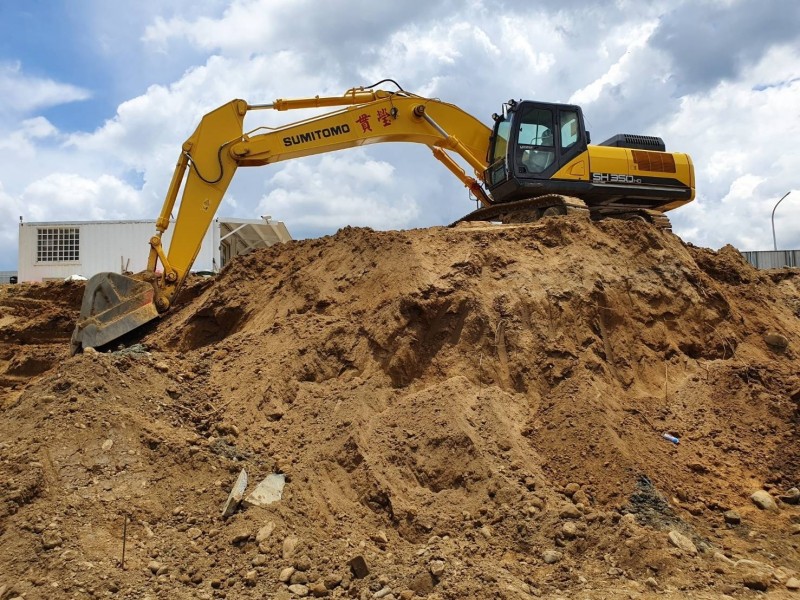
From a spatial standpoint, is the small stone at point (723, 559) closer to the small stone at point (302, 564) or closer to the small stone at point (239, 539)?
the small stone at point (302, 564)

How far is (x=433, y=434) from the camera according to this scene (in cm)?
618

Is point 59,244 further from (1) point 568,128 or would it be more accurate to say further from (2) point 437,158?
(1) point 568,128

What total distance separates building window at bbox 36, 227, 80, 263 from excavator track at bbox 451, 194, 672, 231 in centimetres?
1580

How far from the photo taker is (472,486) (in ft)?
18.8

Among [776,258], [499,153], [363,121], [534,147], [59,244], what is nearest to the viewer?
[363,121]

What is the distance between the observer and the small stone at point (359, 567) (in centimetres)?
479

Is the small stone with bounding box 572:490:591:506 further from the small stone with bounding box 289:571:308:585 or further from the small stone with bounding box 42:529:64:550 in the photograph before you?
the small stone with bounding box 42:529:64:550

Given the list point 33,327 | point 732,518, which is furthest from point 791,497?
point 33,327

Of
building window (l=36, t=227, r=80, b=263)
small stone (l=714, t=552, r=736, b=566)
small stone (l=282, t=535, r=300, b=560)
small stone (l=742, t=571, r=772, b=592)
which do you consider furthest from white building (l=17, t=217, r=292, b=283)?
small stone (l=742, t=571, r=772, b=592)

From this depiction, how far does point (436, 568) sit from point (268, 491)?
1647mm

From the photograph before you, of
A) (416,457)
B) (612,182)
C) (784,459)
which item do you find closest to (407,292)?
(416,457)

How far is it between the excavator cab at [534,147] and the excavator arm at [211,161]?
4.34ft

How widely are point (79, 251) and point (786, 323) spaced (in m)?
20.2

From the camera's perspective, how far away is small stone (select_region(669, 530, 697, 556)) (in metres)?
Result: 5.09
